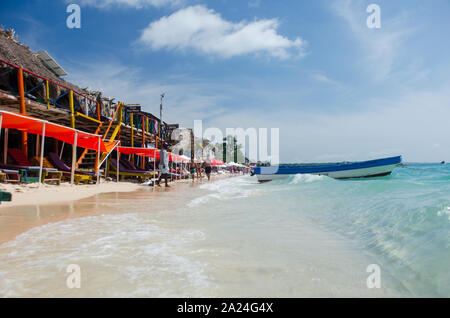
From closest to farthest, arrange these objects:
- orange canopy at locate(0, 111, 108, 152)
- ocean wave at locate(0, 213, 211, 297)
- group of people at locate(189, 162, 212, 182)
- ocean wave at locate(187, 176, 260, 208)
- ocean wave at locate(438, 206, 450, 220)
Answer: ocean wave at locate(0, 213, 211, 297)
ocean wave at locate(438, 206, 450, 220)
ocean wave at locate(187, 176, 260, 208)
orange canopy at locate(0, 111, 108, 152)
group of people at locate(189, 162, 212, 182)

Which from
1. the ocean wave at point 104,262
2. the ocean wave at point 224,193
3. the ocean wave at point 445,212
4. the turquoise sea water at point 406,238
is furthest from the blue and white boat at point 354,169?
the ocean wave at point 104,262

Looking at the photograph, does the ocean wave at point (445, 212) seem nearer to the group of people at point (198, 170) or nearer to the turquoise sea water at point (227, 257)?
the turquoise sea water at point (227, 257)

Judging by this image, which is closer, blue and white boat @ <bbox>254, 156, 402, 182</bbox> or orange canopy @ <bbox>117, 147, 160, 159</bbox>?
orange canopy @ <bbox>117, 147, 160, 159</bbox>

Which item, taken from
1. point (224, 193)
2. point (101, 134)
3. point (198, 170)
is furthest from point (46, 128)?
point (198, 170)

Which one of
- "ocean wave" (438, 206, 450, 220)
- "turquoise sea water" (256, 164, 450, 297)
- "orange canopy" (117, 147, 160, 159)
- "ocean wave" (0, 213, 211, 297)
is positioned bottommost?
"turquoise sea water" (256, 164, 450, 297)

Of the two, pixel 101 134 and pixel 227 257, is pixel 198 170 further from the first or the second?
pixel 227 257

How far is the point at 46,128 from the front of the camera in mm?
9023

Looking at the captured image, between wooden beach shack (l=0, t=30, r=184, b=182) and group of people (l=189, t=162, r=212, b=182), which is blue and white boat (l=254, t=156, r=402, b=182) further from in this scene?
wooden beach shack (l=0, t=30, r=184, b=182)

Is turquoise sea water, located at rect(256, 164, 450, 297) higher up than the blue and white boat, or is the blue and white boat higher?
the blue and white boat

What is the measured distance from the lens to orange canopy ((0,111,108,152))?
296 inches

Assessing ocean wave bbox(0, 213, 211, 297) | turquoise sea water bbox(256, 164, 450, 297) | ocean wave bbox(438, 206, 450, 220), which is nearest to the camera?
ocean wave bbox(0, 213, 211, 297)

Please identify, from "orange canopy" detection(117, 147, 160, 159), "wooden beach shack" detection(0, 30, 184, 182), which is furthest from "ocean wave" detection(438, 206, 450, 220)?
"orange canopy" detection(117, 147, 160, 159)
